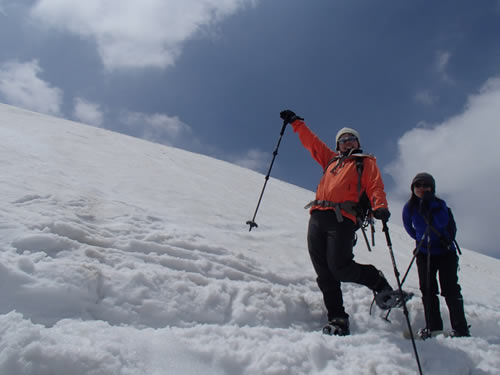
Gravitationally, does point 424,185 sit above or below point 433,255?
above

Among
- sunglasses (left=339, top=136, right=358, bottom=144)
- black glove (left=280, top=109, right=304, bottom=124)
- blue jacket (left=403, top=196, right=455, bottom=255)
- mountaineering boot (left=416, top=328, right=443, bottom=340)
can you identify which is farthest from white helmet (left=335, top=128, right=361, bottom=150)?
mountaineering boot (left=416, top=328, right=443, bottom=340)

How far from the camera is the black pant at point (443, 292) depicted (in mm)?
3254

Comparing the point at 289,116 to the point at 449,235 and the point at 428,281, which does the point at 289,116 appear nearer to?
the point at 449,235

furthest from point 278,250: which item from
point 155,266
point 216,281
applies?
point 155,266

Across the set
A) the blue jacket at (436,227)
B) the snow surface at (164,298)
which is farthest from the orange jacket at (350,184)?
the snow surface at (164,298)

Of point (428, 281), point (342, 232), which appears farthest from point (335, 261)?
point (428, 281)

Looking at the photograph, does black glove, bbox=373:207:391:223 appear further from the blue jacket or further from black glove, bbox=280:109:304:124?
black glove, bbox=280:109:304:124

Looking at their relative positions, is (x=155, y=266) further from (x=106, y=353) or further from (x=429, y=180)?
(x=429, y=180)

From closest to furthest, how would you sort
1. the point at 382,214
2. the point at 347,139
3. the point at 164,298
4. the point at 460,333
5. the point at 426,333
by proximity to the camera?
the point at 164,298, the point at 382,214, the point at 460,333, the point at 426,333, the point at 347,139

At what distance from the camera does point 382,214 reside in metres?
2.86

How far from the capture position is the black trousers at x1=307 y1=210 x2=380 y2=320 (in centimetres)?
303

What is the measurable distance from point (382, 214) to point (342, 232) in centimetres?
41

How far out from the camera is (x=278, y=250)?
17.2ft

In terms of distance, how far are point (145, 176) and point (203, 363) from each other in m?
6.09
